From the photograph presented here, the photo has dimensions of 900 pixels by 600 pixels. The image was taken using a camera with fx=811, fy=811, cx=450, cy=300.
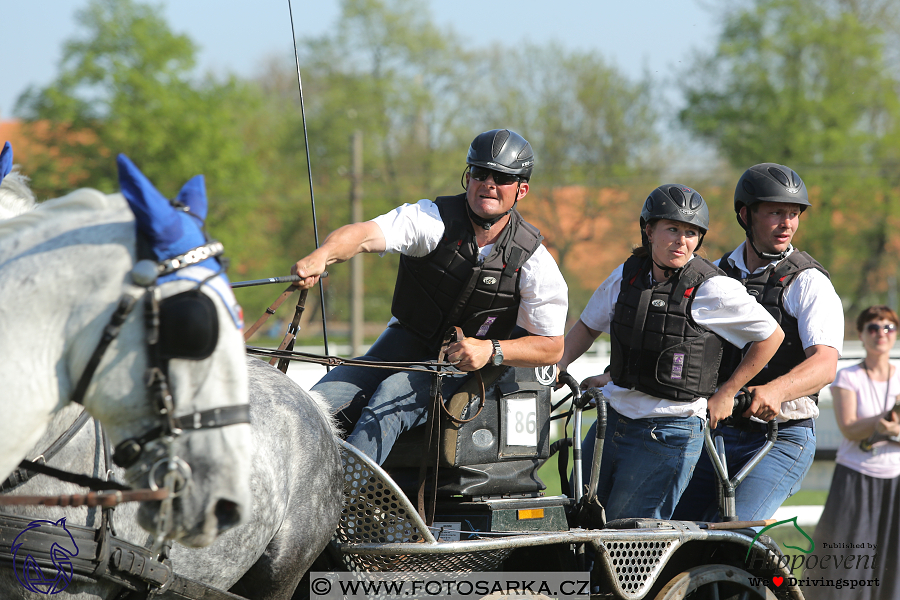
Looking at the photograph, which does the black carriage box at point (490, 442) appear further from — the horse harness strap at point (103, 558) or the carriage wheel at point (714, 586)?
the horse harness strap at point (103, 558)

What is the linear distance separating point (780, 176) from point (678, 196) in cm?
78

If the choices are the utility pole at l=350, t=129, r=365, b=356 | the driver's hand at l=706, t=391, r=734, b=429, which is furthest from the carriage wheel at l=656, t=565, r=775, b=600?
the utility pole at l=350, t=129, r=365, b=356

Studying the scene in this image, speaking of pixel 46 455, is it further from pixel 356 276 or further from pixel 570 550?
pixel 356 276

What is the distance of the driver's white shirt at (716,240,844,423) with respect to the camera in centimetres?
404

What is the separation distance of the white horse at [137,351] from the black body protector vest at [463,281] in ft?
6.03

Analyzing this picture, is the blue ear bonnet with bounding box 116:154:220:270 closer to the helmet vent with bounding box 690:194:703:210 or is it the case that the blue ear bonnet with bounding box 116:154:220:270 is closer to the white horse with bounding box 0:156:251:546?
the white horse with bounding box 0:156:251:546

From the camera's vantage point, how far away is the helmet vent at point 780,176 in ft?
14.0

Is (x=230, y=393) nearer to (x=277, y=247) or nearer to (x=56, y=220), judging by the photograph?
(x=56, y=220)

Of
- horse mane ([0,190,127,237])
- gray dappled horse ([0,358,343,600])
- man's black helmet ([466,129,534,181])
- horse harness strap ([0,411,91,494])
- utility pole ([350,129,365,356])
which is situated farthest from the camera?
utility pole ([350,129,365,356])

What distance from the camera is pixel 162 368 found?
1724 mm

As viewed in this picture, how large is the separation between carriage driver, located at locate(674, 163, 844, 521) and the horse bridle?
2919 millimetres

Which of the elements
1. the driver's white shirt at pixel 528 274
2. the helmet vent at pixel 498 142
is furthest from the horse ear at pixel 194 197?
the helmet vent at pixel 498 142

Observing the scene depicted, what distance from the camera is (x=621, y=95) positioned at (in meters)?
27.0

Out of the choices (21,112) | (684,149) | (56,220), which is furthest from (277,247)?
(56,220)
